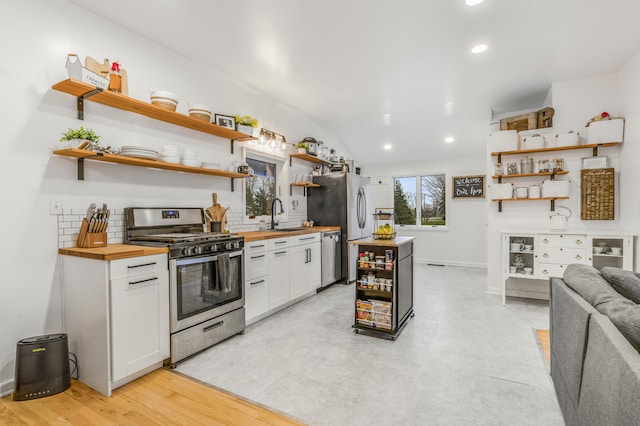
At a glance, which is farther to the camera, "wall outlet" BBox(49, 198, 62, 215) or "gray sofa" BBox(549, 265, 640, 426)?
"wall outlet" BBox(49, 198, 62, 215)

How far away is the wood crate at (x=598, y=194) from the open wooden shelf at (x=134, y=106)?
4.26m

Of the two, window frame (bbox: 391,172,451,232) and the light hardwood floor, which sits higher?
window frame (bbox: 391,172,451,232)

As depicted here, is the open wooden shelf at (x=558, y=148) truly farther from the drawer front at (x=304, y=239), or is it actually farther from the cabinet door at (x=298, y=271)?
the cabinet door at (x=298, y=271)

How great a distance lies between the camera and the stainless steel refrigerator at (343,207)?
207 inches

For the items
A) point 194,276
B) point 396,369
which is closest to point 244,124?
point 194,276

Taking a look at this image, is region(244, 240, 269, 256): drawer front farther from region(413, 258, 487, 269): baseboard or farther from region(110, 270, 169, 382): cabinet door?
region(413, 258, 487, 269): baseboard

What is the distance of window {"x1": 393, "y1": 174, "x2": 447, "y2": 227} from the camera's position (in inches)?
282

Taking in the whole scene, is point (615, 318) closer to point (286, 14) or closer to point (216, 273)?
point (216, 273)

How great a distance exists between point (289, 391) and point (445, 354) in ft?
4.55

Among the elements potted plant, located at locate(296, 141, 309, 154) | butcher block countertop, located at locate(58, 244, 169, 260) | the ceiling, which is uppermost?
the ceiling

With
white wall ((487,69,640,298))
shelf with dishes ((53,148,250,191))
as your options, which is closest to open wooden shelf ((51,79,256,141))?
shelf with dishes ((53,148,250,191))

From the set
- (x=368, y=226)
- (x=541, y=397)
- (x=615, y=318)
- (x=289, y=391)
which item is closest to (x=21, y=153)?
(x=289, y=391)

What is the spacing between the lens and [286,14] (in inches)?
104

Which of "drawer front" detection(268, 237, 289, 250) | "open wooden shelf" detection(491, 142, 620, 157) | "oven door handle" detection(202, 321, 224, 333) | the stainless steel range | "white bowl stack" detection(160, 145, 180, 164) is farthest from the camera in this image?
"open wooden shelf" detection(491, 142, 620, 157)
